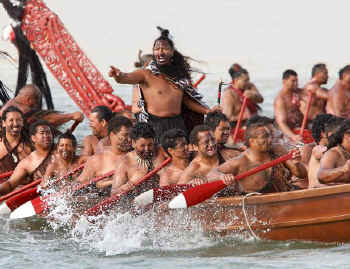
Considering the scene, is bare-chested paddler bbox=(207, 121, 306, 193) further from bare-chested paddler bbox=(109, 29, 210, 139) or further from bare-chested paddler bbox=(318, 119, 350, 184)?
bare-chested paddler bbox=(109, 29, 210, 139)

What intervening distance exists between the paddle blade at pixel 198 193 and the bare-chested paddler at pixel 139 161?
0.75 m

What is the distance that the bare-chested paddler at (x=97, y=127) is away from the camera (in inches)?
352

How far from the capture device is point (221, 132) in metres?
7.59

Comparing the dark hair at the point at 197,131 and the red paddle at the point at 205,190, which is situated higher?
the dark hair at the point at 197,131

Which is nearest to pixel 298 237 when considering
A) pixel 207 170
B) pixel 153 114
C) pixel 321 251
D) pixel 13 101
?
pixel 321 251

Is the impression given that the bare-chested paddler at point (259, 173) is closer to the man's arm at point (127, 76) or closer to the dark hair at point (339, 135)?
the dark hair at point (339, 135)

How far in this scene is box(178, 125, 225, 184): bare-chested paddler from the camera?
7.08 meters

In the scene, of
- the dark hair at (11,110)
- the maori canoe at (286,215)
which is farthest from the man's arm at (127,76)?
the dark hair at (11,110)

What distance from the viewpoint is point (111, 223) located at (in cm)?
745

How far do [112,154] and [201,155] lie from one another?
3.67 ft

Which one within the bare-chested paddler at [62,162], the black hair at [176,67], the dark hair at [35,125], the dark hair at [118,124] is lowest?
the bare-chested paddler at [62,162]

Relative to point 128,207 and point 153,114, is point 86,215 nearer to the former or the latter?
point 128,207

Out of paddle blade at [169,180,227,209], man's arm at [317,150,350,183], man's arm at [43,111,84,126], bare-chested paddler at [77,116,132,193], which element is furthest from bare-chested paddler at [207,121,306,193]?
man's arm at [43,111,84,126]

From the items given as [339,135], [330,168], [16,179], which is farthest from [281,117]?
[330,168]
